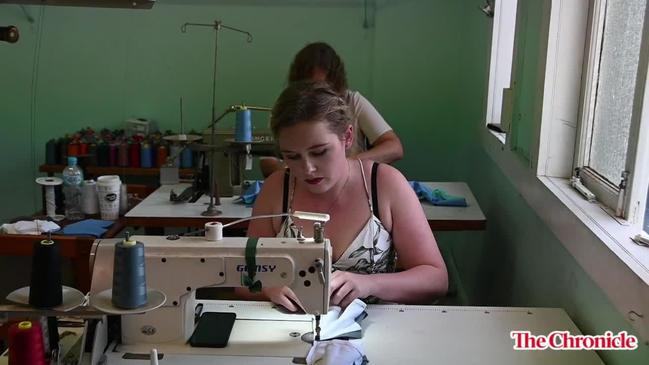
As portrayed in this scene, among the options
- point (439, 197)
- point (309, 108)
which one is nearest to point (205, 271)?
point (309, 108)

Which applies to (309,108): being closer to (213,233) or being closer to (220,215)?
(213,233)

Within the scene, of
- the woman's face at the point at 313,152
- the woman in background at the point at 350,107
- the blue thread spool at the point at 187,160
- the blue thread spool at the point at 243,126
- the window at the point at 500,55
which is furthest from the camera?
the blue thread spool at the point at 187,160

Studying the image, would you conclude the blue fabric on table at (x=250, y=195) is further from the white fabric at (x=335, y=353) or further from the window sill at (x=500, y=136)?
the white fabric at (x=335, y=353)

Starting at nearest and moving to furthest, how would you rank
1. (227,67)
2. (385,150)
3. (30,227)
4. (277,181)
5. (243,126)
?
(277,181), (30,227), (243,126), (385,150), (227,67)

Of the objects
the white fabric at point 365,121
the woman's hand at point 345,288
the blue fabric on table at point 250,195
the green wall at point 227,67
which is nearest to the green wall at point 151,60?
the green wall at point 227,67

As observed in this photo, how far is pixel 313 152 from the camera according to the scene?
1509 mm

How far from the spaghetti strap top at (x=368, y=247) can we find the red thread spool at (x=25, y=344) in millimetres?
660

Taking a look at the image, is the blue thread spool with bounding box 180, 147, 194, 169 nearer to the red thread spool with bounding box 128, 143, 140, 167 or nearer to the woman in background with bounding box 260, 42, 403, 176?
the red thread spool with bounding box 128, 143, 140, 167

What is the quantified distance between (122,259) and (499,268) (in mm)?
1588

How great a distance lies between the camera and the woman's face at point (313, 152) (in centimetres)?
149

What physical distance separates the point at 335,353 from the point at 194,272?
296mm

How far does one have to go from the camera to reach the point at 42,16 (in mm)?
3658

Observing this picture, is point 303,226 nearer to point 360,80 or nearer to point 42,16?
point 360,80

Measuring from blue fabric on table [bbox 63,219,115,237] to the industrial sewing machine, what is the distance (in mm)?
1048
